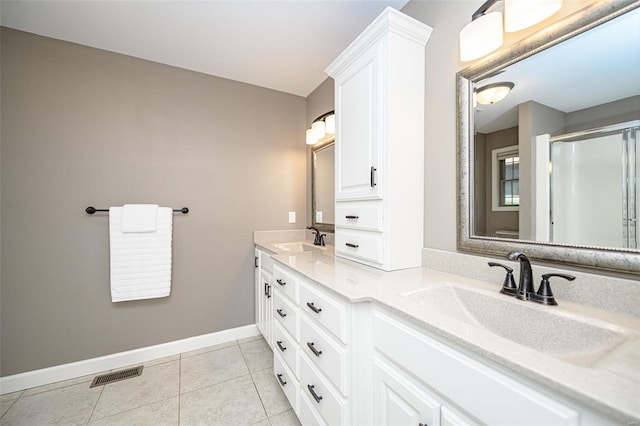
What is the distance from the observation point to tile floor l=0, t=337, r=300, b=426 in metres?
1.52

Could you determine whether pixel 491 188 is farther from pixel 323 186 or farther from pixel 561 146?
pixel 323 186

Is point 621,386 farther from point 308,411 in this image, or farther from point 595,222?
point 308,411

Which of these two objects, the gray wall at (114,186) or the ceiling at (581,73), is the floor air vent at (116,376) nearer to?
the gray wall at (114,186)

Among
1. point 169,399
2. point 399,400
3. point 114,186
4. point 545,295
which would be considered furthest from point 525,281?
point 114,186

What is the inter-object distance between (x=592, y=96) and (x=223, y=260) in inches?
99.3

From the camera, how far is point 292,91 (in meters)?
2.69

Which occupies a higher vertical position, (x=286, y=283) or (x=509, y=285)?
(x=509, y=285)

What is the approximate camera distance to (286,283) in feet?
5.01

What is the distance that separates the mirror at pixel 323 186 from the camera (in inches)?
92.0

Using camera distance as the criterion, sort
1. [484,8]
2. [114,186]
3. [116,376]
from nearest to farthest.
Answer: [484,8], [116,376], [114,186]

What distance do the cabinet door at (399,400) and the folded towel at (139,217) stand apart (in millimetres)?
1950

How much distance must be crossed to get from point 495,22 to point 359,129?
716 mm

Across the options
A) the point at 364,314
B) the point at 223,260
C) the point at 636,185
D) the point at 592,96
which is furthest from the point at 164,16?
the point at 636,185

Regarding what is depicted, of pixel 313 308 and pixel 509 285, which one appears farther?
pixel 313 308
